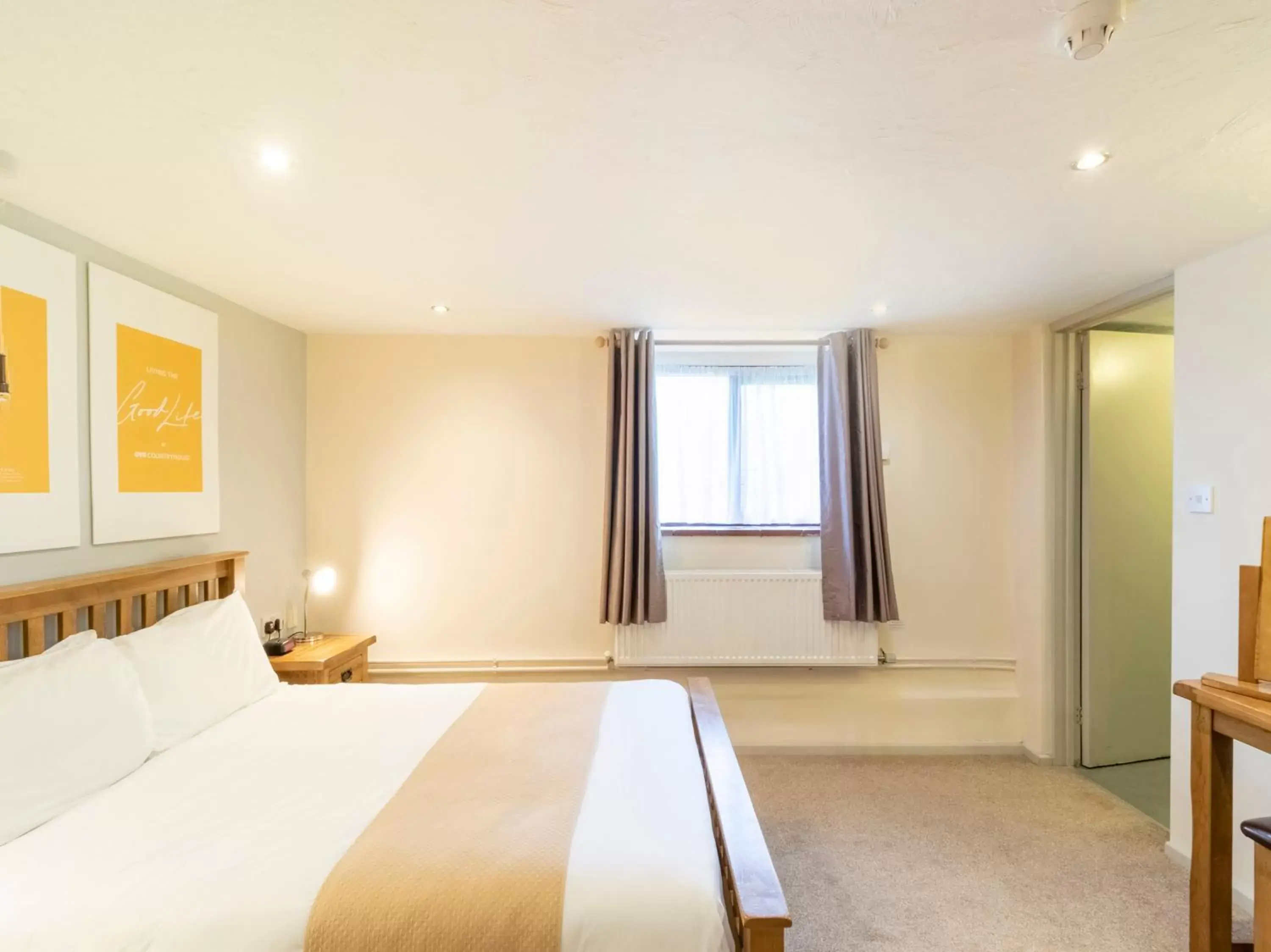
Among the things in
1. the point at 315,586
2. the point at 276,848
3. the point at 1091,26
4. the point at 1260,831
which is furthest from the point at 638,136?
the point at 315,586

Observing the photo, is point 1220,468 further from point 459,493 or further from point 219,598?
point 219,598

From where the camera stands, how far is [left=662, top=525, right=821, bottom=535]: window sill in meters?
3.33

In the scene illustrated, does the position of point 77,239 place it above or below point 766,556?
above

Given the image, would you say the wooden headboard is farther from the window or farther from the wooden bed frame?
the window

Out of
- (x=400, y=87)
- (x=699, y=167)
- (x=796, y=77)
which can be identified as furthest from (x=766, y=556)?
(x=400, y=87)

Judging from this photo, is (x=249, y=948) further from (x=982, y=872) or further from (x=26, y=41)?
(x=982, y=872)

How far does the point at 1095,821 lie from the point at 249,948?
3.19m

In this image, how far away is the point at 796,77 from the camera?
1181mm

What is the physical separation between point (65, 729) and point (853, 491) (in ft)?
10.5

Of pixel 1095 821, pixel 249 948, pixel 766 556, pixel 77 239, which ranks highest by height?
pixel 77 239

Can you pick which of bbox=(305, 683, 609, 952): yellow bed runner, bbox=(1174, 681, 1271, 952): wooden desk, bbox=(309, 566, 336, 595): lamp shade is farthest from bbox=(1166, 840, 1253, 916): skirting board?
bbox=(309, 566, 336, 595): lamp shade

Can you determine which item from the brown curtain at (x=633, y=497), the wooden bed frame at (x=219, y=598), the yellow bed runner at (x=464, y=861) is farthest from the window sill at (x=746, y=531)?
the yellow bed runner at (x=464, y=861)

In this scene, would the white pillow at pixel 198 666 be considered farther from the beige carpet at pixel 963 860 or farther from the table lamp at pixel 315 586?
the beige carpet at pixel 963 860

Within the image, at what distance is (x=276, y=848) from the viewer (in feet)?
4.32
